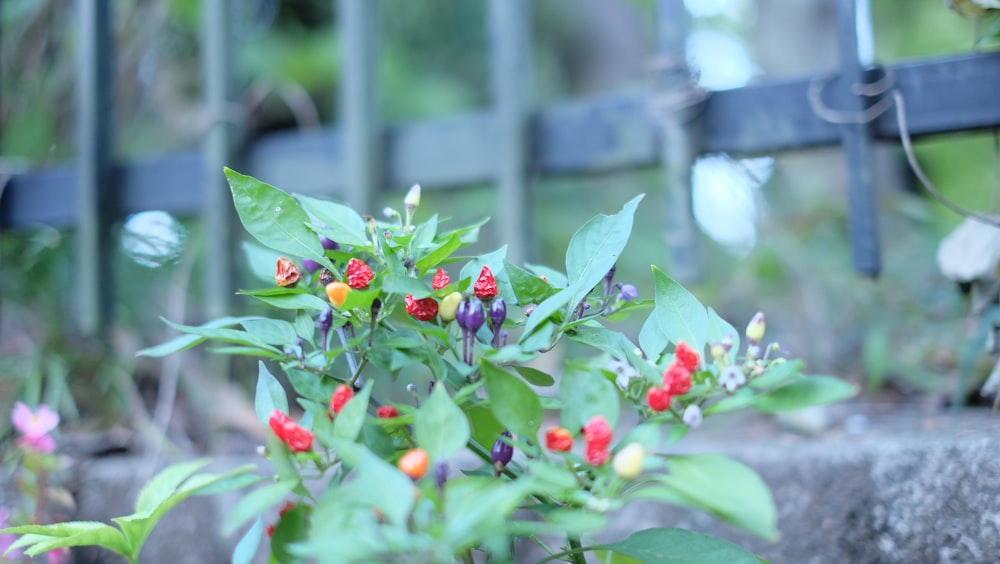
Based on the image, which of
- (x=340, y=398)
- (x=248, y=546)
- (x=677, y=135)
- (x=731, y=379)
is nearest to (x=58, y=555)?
(x=248, y=546)

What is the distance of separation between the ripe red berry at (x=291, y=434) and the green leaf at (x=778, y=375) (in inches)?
11.7

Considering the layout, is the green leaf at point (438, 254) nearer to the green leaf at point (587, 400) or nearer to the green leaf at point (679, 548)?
the green leaf at point (587, 400)

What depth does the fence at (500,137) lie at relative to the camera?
119 centimetres

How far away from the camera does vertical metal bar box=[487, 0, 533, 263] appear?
1.51 meters

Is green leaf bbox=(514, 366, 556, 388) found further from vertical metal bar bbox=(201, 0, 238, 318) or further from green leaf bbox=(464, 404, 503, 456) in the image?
vertical metal bar bbox=(201, 0, 238, 318)

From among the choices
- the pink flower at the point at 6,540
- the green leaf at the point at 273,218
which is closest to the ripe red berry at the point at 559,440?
the green leaf at the point at 273,218

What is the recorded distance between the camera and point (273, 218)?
0.60 meters

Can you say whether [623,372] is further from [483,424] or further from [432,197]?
[432,197]

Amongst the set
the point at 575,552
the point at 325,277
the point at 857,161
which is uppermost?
the point at 325,277

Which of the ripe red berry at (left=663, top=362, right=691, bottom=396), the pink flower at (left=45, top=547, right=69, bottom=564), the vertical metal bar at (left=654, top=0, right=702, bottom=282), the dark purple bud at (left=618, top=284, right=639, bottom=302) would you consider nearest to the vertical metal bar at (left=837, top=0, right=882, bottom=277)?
the vertical metal bar at (left=654, top=0, right=702, bottom=282)

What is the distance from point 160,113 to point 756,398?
287 cm

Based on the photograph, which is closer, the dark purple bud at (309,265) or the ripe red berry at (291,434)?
the ripe red berry at (291,434)

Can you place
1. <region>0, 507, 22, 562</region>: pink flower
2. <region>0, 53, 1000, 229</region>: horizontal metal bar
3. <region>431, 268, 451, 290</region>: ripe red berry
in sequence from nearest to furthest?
<region>431, 268, 451, 290</region>: ripe red berry → <region>0, 507, 22, 562</region>: pink flower → <region>0, 53, 1000, 229</region>: horizontal metal bar

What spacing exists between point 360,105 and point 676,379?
50.9 inches
